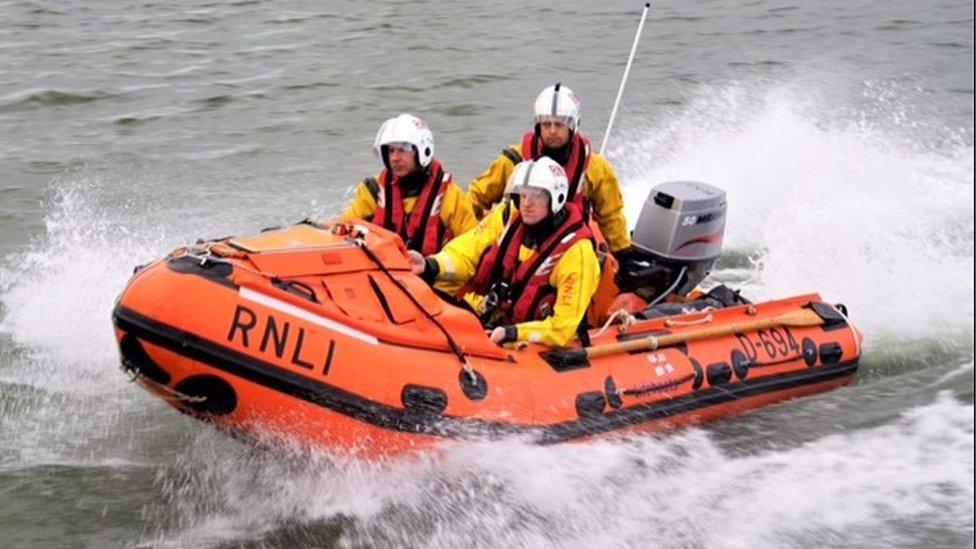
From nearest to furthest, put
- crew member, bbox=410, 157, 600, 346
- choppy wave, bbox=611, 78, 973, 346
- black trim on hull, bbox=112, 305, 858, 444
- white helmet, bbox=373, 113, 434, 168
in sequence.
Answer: black trim on hull, bbox=112, 305, 858, 444, crew member, bbox=410, 157, 600, 346, white helmet, bbox=373, 113, 434, 168, choppy wave, bbox=611, 78, 973, 346

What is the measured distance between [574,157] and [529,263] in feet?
3.97

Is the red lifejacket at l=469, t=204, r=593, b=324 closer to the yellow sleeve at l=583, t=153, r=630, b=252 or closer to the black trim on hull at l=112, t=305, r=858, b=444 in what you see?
the black trim on hull at l=112, t=305, r=858, b=444

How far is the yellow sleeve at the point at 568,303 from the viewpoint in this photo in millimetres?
5609

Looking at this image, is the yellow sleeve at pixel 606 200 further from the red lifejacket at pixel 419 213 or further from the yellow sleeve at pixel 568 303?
the yellow sleeve at pixel 568 303

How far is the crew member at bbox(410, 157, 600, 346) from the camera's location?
5.59m

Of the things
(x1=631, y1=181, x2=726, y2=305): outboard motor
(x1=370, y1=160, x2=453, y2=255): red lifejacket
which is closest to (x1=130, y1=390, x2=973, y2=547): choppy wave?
(x1=631, y1=181, x2=726, y2=305): outboard motor

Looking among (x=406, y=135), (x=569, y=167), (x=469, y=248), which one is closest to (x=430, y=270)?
(x=469, y=248)

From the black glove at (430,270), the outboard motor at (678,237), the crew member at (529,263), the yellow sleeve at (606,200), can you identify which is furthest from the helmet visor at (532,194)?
the yellow sleeve at (606,200)

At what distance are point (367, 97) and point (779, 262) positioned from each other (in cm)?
483

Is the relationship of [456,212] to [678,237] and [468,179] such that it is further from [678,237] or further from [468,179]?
[468,179]

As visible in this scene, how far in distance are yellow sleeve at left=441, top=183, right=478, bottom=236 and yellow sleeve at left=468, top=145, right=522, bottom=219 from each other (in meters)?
0.49

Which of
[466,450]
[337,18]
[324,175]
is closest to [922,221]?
[324,175]

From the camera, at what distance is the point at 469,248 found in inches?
234

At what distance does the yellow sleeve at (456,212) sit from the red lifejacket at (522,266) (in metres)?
0.40
